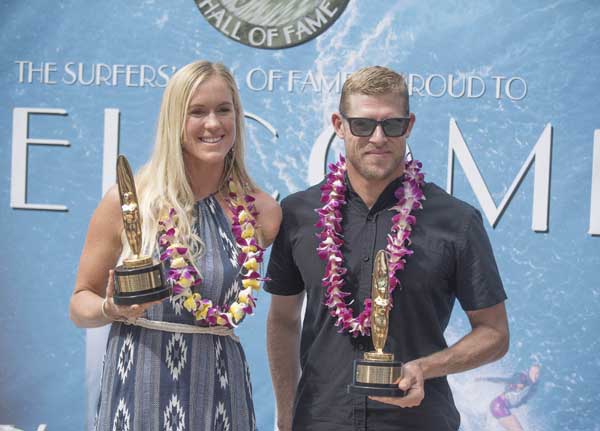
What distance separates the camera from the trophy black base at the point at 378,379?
2203 mm

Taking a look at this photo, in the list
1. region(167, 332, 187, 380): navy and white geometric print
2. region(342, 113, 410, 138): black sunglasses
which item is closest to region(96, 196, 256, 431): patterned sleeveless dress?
region(167, 332, 187, 380): navy and white geometric print

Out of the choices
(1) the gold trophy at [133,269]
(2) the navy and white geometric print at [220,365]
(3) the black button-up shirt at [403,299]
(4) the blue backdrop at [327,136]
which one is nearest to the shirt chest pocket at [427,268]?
(3) the black button-up shirt at [403,299]

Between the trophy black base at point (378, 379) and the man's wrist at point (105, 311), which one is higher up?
the man's wrist at point (105, 311)

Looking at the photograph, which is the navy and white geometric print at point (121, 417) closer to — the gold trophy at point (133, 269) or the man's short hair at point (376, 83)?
the gold trophy at point (133, 269)

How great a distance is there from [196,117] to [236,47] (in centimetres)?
200

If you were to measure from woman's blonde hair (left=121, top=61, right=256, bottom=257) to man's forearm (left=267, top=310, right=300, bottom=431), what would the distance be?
400 mm

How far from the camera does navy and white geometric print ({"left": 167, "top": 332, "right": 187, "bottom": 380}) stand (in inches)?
97.9

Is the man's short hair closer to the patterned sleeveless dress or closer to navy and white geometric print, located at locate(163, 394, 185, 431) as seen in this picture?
the patterned sleeveless dress

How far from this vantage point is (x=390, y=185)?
2574 millimetres

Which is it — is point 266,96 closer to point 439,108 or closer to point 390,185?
point 439,108

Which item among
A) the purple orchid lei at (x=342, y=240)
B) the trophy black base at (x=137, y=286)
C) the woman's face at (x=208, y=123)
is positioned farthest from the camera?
the woman's face at (x=208, y=123)

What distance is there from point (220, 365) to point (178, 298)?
0.78ft

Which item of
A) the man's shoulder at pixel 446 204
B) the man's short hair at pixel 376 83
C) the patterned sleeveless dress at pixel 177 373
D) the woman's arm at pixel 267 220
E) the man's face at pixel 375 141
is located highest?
the man's short hair at pixel 376 83

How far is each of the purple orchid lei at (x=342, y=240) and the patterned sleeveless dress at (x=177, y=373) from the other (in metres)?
0.29
